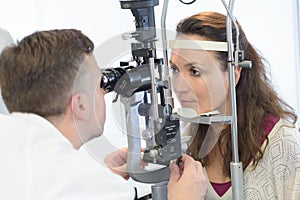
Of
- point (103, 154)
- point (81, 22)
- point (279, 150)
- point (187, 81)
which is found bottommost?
point (279, 150)

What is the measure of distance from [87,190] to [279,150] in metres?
0.80

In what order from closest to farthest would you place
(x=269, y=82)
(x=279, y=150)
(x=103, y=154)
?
(x=103, y=154)
(x=279, y=150)
(x=269, y=82)

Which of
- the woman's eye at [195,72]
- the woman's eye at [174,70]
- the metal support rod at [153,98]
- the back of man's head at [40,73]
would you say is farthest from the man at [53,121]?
the woman's eye at [195,72]

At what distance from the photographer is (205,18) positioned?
1.56 metres

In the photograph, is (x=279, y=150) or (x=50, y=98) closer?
(x=50, y=98)

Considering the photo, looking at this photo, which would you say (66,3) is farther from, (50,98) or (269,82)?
(50,98)

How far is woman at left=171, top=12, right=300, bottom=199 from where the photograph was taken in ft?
4.50

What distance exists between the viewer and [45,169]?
89 centimetres

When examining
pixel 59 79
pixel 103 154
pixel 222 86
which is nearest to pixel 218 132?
pixel 222 86

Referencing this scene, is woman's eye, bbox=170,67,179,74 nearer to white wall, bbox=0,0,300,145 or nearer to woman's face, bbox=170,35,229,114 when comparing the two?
woman's face, bbox=170,35,229,114

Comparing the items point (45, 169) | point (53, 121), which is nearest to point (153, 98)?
point (53, 121)

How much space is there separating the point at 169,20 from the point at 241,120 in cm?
101

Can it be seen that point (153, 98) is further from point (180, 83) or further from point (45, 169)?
point (45, 169)

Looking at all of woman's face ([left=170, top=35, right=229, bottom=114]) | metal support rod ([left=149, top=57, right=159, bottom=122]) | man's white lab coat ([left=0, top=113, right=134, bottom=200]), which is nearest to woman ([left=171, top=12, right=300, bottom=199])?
woman's face ([left=170, top=35, right=229, bottom=114])
